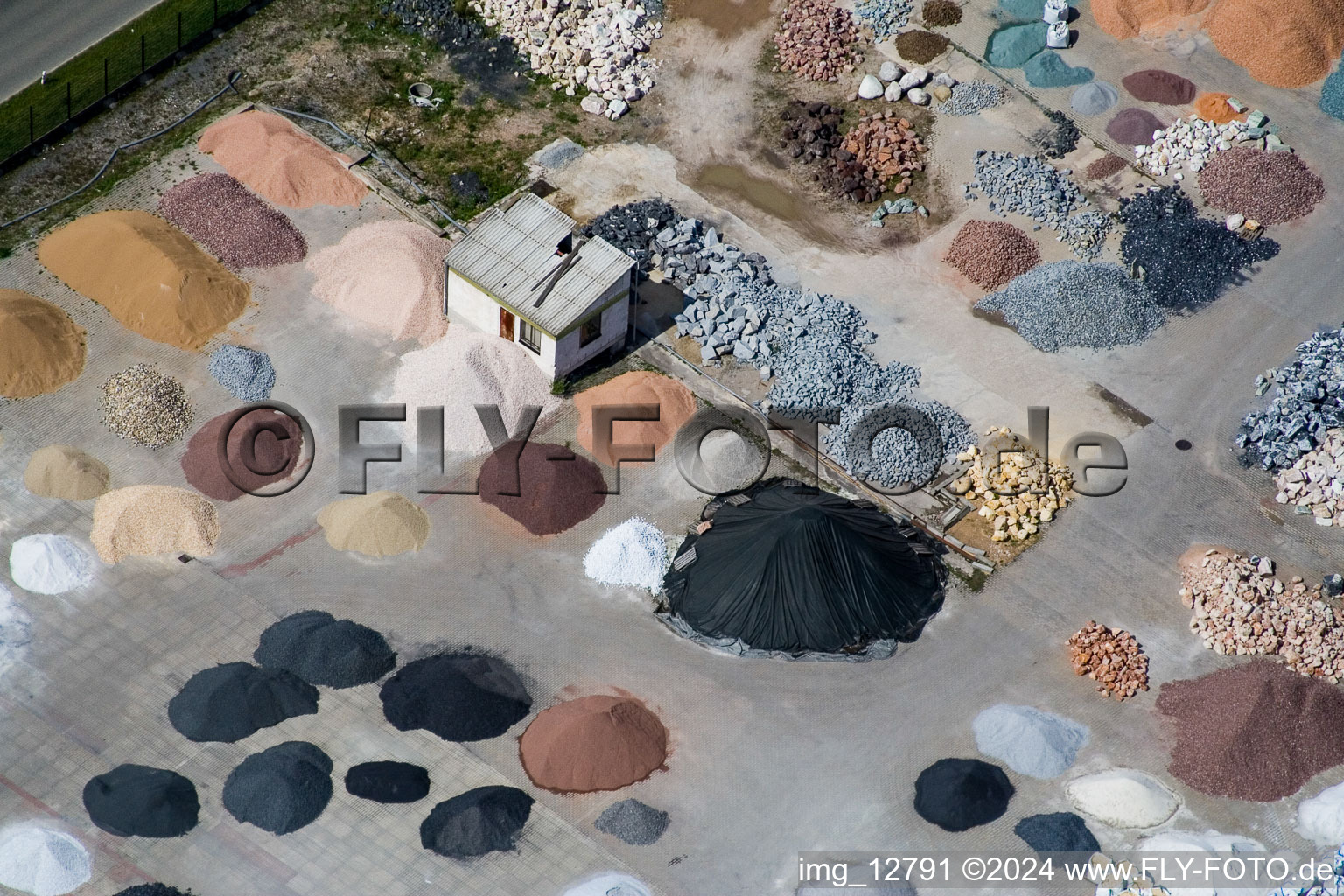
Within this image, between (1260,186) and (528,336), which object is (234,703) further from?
(1260,186)

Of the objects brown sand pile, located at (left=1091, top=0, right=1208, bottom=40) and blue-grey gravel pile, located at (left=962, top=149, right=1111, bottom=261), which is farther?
brown sand pile, located at (left=1091, top=0, right=1208, bottom=40)

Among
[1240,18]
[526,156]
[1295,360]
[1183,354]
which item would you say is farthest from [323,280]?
[1240,18]

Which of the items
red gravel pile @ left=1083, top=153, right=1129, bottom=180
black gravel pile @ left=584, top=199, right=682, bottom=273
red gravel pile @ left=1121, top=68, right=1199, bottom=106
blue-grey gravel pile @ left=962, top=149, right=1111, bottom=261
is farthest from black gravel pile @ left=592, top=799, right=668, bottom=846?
red gravel pile @ left=1121, top=68, right=1199, bottom=106

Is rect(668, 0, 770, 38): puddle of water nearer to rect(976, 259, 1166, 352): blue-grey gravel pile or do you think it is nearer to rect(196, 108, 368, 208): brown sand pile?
rect(196, 108, 368, 208): brown sand pile

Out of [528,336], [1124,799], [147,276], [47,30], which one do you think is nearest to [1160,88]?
[528,336]

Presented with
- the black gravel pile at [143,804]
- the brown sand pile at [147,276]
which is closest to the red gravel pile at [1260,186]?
the brown sand pile at [147,276]

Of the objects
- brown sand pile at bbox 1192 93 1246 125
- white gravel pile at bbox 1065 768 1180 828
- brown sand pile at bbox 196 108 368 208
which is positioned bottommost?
white gravel pile at bbox 1065 768 1180 828

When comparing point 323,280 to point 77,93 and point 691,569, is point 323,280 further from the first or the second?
point 691,569

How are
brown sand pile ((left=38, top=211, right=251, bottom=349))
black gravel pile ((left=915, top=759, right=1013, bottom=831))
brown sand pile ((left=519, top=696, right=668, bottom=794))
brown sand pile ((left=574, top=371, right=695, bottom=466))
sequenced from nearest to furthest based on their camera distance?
1. black gravel pile ((left=915, top=759, right=1013, bottom=831))
2. brown sand pile ((left=519, top=696, right=668, bottom=794))
3. brown sand pile ((left=574, top=371, right=695, bottom=466))
4. brown sand pile ((left=38, top=211, right=251, bottom=349))

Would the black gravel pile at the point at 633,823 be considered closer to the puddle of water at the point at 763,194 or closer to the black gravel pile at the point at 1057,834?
the black gravel pile at the point at 1057,834
